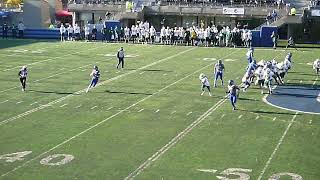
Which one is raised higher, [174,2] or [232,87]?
[174,2]

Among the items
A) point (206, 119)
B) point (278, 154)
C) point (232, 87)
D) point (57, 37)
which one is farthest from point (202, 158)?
point (57, 37)

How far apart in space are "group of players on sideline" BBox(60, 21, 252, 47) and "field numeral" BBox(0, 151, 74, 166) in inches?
1029

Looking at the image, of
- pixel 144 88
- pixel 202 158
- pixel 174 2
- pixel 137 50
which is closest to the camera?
pixel 202 158

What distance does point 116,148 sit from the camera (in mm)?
16422

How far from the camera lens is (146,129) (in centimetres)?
1841

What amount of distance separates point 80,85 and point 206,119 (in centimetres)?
790

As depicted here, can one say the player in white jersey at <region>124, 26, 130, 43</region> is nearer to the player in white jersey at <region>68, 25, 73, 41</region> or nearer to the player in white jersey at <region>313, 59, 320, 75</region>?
the player in white jersey at <region>68, 25, 73, 41</region>

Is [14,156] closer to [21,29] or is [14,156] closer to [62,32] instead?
[62,32]

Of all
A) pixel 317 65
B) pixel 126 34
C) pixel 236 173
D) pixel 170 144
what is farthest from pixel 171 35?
pixel 236 173

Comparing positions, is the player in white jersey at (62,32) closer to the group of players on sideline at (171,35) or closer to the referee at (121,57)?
the group of players on sideline at (171,35)

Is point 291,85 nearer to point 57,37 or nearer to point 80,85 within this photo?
point 80,85

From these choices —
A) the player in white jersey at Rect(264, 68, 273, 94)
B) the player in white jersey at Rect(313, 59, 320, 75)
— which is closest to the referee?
the player in white jersey at Rect(264, 68, 273, 94)

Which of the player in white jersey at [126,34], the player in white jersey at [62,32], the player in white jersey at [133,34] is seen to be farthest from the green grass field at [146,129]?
the player in white jersey at [62,32]

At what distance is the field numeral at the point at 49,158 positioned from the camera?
15227 mm
